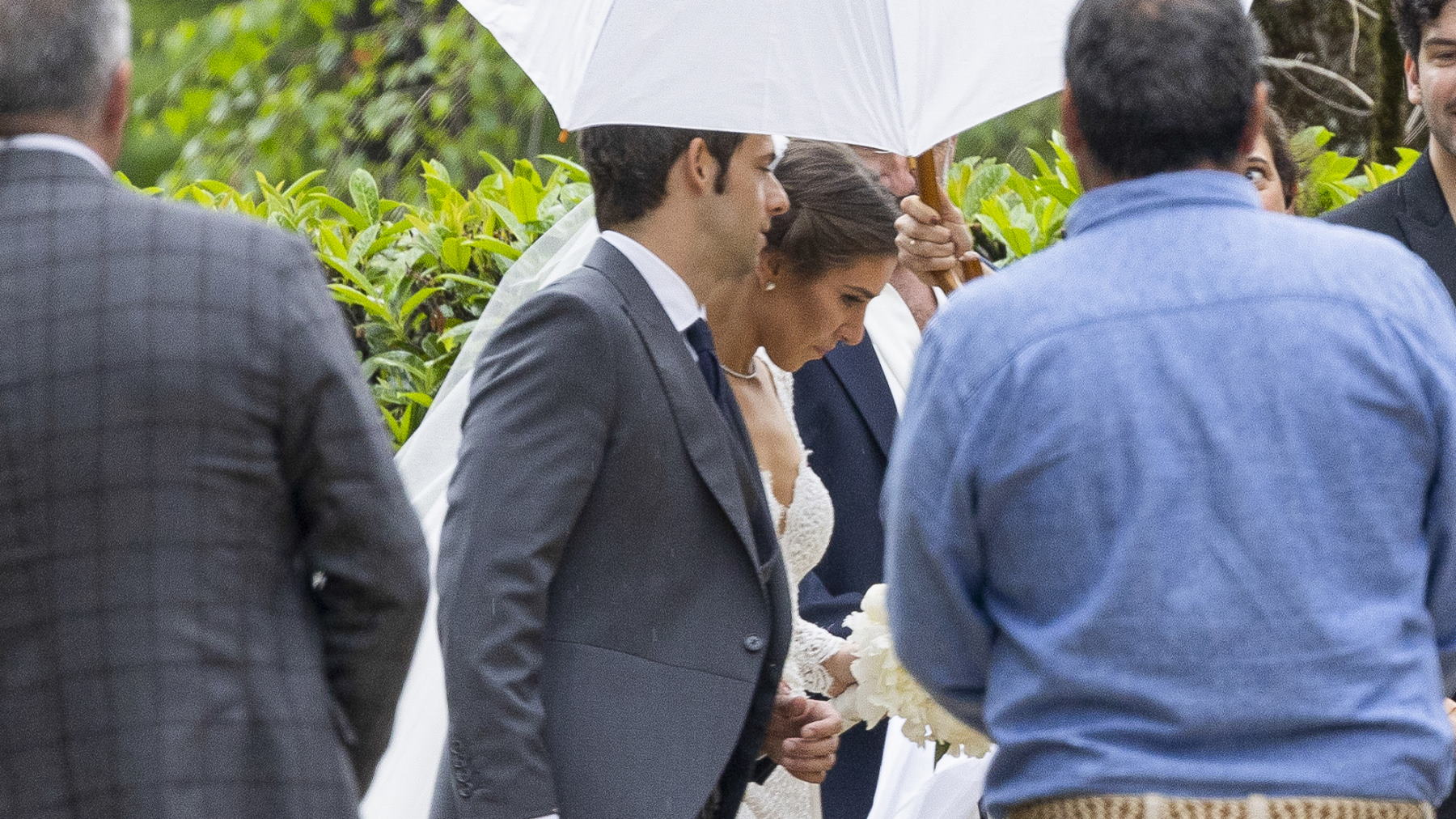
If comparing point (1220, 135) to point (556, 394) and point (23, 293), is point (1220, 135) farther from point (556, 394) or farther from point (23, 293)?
point (23, 293)

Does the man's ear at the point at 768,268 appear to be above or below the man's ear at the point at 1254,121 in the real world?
below

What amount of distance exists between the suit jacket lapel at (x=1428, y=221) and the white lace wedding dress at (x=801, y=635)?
1.30 metres

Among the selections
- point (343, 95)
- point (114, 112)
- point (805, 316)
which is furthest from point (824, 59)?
point (343, 95)

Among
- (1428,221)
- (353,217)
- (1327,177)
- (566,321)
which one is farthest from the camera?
(353,217)

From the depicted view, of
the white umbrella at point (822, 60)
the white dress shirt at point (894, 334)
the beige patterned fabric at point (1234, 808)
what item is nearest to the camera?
the beige patterned fabric at point (1234, 808)

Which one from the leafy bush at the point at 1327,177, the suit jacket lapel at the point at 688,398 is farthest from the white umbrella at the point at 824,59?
the leafy bush at the point at 1327,177

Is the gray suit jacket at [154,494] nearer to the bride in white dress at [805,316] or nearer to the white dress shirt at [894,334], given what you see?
the bride in white dress at [805,316]

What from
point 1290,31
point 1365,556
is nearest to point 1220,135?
point 1365,556

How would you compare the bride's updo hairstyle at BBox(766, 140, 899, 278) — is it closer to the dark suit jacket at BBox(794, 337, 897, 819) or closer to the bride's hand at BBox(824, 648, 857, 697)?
the dark suit jacket at BBox(794, 337, 897, 819)

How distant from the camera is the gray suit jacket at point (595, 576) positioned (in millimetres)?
2834

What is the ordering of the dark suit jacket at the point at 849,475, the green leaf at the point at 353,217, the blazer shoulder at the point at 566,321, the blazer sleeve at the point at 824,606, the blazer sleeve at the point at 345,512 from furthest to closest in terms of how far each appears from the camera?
1. the green leaf at the point at 353,217
2. the dark suit jacket at the point at 849,475
3. the blazer sleeve at the point at 824,606
4. the blazer shoulder at the point at 566,321
5. the blazer sleeve at the point at 345,512

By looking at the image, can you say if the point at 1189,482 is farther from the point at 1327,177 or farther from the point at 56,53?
the point at 1327,177

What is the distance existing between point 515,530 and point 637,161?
716 mm

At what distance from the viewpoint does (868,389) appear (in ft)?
14.6
